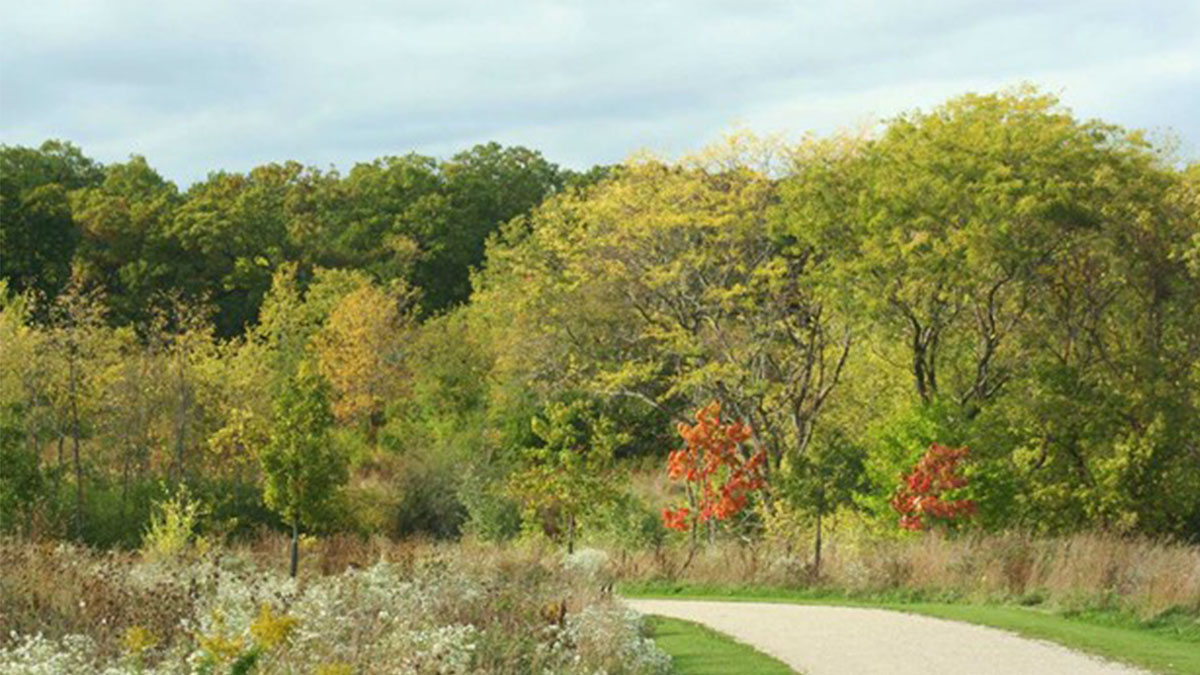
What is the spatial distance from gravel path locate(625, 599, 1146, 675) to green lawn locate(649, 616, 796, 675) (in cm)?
21

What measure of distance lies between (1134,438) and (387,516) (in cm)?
1669

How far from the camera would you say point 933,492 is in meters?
22.4

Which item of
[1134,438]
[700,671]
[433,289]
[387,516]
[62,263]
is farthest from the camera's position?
[433,289]

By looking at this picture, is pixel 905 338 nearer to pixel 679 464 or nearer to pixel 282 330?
pixel 679 464

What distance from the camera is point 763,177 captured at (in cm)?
2941

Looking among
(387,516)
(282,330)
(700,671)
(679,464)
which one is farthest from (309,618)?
(282,330)

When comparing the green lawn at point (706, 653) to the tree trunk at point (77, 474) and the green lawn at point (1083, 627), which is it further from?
the tree trunk at point (77, 474)

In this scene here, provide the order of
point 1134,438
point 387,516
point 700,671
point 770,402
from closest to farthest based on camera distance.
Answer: point 700,671 → point 1134,438 → point 770,402 → point 387,516

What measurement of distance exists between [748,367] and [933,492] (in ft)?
25.2

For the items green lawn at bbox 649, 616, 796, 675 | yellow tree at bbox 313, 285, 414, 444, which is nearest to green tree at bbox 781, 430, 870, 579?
green lawn at bbox 649, 616, 796, 675

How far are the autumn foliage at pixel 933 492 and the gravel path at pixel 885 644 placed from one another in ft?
18.3

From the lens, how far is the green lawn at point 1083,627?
1337cm

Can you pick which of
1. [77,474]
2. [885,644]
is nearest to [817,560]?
[885,644]

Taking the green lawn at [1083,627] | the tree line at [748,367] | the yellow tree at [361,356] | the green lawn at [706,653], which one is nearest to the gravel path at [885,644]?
the green lawn at [706,653]
